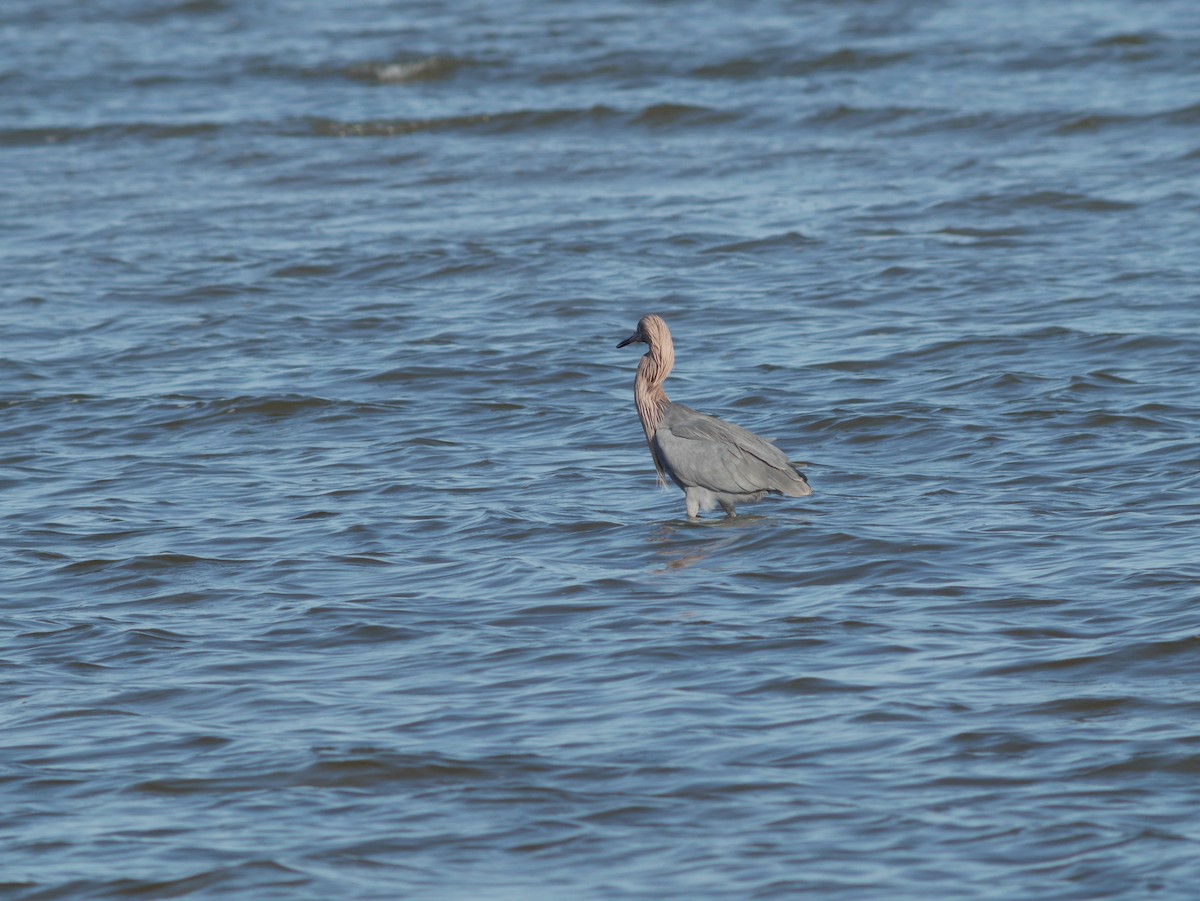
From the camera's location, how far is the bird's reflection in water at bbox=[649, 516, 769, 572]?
869 cm

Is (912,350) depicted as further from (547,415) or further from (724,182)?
(724,182)

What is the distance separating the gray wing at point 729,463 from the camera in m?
9.27

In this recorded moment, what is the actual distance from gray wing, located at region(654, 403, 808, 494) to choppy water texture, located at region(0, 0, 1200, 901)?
0.24m

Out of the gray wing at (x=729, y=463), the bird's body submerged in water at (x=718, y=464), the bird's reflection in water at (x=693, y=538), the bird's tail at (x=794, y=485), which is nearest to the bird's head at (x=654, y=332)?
the bird's body submerged in water at (x=718, y=464)

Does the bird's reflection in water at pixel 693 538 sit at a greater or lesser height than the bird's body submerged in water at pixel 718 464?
lesser

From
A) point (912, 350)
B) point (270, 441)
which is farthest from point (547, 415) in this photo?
point (912, 350)

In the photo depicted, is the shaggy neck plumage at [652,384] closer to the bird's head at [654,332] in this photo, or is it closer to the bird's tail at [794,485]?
the bird's head at [654,332]

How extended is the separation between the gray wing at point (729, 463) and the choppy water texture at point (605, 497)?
0.24 metres

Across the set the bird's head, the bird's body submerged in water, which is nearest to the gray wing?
the bird's body submerged in water

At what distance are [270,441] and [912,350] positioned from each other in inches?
174

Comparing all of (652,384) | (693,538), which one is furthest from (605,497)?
(693,538)

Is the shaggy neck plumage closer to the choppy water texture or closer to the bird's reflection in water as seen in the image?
the choppy water texture

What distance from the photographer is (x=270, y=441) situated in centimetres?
1110

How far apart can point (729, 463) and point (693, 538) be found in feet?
1.61
